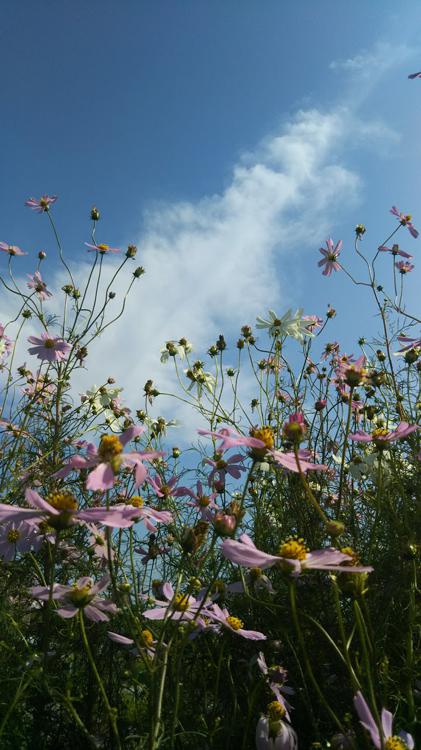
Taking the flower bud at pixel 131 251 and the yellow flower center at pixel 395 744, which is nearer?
the yellow flower center at pixel 395 744

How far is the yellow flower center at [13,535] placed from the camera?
1.32m

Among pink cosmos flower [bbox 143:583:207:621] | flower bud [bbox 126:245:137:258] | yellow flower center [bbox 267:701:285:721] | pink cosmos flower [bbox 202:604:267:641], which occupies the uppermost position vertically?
flower bud [bbox 126:245:137:258]

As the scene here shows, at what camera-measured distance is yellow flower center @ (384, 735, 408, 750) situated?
0.79 m

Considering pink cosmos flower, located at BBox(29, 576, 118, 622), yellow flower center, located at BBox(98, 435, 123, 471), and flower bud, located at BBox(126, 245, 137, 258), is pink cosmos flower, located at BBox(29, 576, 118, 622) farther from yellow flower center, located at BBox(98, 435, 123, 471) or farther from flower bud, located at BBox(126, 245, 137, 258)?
flower bud, located at BBox(126, 245, 137, 258)

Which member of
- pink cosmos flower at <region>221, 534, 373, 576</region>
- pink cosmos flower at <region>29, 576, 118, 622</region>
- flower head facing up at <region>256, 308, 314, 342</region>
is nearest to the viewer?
pink cosmos flower at <region>221, 534, 373, 576</region>

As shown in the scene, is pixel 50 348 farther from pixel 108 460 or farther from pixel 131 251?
pixel 108 460

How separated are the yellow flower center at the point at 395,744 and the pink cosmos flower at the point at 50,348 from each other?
210 cm

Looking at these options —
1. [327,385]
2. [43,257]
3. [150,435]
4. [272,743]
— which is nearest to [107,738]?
[272,743]

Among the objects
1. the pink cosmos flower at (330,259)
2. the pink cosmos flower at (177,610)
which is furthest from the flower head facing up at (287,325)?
the pink cosmos flower at (177,610)

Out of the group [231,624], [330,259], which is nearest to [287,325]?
[330,259]

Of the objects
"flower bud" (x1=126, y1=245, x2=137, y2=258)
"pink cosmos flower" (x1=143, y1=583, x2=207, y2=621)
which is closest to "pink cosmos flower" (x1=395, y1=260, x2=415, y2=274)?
"flower bud" (x1=126, y1=245, x2=137, y2=258)

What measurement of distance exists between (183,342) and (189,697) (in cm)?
188

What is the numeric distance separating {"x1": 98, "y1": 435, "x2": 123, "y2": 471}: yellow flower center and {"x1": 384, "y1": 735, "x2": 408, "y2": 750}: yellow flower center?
56 centimetres

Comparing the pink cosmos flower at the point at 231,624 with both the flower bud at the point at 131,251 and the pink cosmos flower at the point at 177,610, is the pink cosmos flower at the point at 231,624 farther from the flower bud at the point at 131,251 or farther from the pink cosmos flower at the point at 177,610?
the flower bud at the point at 131,251
